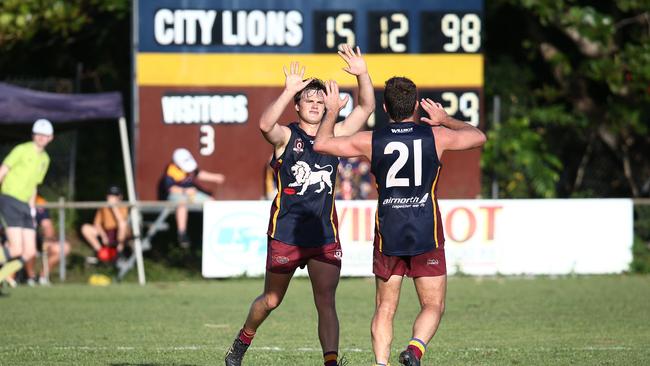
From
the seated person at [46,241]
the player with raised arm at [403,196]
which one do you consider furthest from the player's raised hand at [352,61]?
the seated person at [46,241]

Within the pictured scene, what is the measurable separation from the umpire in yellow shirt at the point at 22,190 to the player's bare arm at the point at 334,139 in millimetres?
8520

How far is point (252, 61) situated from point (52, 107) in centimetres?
289

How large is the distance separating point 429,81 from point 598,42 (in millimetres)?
3710

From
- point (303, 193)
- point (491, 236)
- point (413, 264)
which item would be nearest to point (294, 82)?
point (303, 193)

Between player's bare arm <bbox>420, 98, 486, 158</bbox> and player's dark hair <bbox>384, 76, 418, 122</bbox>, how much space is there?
133 mm

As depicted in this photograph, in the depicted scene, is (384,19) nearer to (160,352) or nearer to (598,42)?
(598,42)

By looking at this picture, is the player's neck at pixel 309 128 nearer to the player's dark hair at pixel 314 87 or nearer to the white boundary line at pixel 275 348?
the player's dark hair at pixel 314 87

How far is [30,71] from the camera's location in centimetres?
2217

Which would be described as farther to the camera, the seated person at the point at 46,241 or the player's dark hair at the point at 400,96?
the seated person at the point at 46,241

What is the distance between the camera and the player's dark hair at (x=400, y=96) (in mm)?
7285

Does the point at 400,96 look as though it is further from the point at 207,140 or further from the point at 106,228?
the point at 106,228

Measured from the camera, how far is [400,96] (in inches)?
287

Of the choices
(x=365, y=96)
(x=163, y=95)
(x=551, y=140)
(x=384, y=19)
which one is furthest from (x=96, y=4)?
(x=365, y=96)

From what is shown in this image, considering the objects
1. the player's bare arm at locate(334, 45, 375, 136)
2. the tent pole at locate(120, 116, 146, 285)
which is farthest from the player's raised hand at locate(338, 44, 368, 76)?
the tent pole at locate(120, 116, 146, 285)
